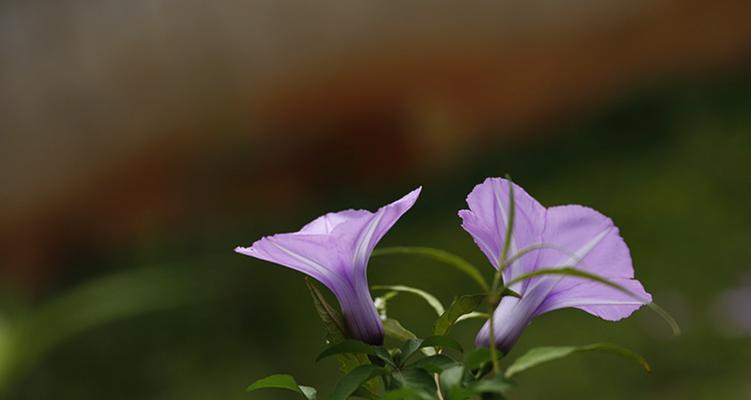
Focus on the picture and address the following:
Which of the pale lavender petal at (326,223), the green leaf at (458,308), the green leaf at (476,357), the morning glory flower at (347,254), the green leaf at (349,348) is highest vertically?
the pale lavender petal at (326,223)

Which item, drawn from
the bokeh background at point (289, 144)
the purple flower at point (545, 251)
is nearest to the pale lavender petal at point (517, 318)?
the purple flower at point (545, 251)

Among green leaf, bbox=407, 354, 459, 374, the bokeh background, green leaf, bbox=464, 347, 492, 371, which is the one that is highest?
the bokeh background

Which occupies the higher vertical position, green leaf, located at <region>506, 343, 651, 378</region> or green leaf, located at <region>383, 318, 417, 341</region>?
green leaf, located at <region>383, 318, 417, 341</region>

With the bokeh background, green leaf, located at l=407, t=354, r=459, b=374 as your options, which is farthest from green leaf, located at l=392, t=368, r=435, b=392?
the bokeh background

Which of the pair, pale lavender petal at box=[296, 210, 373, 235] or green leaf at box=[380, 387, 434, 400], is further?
pale lavender petal at box=[296, 210, 373, 235]

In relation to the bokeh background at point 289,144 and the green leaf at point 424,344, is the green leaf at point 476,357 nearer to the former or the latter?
the green leaf at point 424,344

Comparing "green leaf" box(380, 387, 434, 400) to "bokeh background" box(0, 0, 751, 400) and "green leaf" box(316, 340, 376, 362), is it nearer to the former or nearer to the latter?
"green leaf" box(316, 340, 376, 362)
